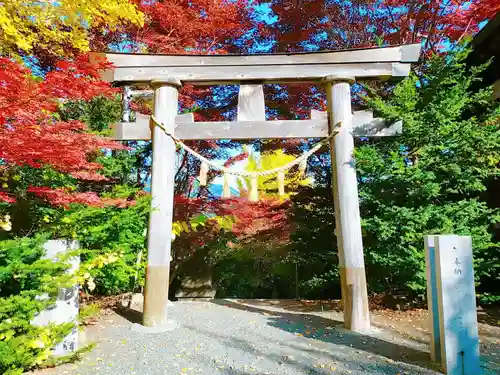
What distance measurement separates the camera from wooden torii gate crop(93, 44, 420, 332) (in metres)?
4.95

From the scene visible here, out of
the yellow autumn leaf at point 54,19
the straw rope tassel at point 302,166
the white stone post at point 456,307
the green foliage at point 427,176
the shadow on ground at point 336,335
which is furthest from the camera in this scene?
the straw rope tassel at point 302,166

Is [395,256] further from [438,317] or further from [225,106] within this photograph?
[225,106]

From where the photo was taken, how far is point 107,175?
6008 mm

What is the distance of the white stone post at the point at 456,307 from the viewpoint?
10.3 feet

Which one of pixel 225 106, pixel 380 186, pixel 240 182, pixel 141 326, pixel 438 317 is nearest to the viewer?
pixel 438 317

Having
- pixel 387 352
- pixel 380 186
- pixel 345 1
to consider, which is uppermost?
pixel 345 1

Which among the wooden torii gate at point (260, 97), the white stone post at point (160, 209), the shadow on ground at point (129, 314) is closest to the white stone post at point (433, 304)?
the wooden torii gate at point (260, 97)

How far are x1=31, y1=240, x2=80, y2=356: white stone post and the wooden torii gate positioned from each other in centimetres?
148

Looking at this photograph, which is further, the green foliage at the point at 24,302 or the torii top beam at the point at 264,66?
→ the torii top beam at the point at 264,66

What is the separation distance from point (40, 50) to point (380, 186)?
6.95 metres

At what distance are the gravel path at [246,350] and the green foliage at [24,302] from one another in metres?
0.41

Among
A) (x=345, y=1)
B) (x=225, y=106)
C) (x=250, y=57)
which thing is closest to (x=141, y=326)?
(x=250, y=57)

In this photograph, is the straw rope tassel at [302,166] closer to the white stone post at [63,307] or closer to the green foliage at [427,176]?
the green foliage at [427,176]

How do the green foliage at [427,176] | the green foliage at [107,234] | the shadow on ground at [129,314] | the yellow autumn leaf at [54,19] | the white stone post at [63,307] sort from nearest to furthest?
the white stone post at [63,307], the green foliage at [107,234], the shadow on ground at [129,314], the green foliage at [427,176], the yellow autumn leaf at [54,19]
